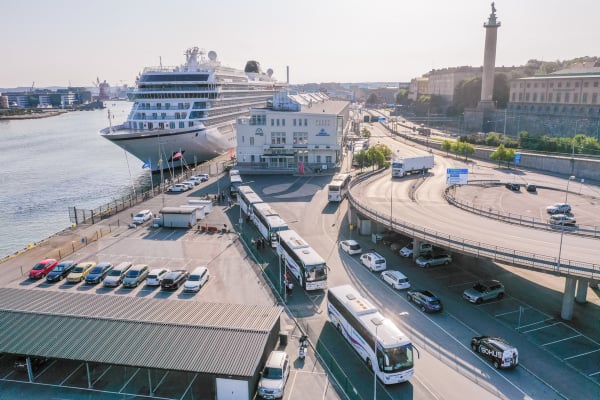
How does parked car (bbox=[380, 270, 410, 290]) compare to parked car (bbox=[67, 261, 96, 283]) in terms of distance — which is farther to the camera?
parked car (bbox=[67, 261, 96, 283])

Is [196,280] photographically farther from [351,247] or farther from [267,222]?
[351,247]

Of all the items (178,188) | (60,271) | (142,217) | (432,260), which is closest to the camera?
(60,271)

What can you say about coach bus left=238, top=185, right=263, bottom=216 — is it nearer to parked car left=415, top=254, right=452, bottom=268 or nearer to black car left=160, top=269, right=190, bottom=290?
black car left=160, top=269, right=190, bottom=290

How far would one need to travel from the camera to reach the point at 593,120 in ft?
260

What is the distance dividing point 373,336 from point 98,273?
19726 mm

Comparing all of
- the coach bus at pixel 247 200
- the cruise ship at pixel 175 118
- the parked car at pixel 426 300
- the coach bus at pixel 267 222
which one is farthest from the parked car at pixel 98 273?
the cruise ship at pixel 175 118

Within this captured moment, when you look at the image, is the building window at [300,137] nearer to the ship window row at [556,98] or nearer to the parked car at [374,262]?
the parked car at [374,262]

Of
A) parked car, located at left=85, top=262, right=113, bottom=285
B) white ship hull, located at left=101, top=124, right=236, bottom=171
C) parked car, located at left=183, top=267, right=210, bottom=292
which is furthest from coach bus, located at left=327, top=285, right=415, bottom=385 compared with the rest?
white ship hull, located at left=101, top=124, right=236, bottom=171

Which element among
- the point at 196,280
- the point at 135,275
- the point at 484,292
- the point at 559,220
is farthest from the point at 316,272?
the point at 559,220

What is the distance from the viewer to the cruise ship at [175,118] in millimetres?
64794

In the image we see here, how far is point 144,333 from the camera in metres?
19.3

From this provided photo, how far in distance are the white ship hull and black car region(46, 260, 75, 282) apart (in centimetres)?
2610

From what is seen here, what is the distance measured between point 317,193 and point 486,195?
61.4ft

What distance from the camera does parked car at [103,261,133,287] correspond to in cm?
2884
